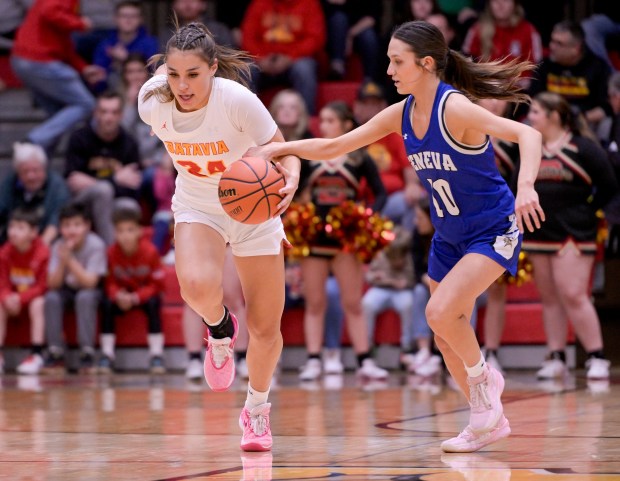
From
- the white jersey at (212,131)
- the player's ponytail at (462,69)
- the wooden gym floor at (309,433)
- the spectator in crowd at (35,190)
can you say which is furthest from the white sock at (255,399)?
the spectator in crowd at (35,190)

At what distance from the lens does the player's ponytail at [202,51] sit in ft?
16.3

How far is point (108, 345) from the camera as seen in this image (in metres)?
10.0

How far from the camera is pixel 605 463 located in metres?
4.42

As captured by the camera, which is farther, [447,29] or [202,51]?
[447,29]

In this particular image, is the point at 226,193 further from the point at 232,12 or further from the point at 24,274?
the point at 232,12

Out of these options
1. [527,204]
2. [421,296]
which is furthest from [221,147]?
[421,296]

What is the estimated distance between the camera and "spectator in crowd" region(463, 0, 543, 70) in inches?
433

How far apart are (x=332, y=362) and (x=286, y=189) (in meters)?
4.74

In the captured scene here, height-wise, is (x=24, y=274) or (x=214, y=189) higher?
(x=214, y=189)

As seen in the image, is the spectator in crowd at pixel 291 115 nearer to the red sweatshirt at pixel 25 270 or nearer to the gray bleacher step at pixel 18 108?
the red sweatshirt at pixel 25 270

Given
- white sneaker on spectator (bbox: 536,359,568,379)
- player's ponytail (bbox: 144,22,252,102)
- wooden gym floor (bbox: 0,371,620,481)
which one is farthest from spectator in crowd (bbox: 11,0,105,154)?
player's ponytail (bbox: 144,22,252,102)

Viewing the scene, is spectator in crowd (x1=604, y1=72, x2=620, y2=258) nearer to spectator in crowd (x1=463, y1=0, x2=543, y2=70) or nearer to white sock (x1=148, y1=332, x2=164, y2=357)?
spectator in crowd (x1=463, y1=0, x2=543, y2=70)

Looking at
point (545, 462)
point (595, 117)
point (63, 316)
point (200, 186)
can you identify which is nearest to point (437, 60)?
point (200, 186)

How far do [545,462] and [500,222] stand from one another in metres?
1.06
